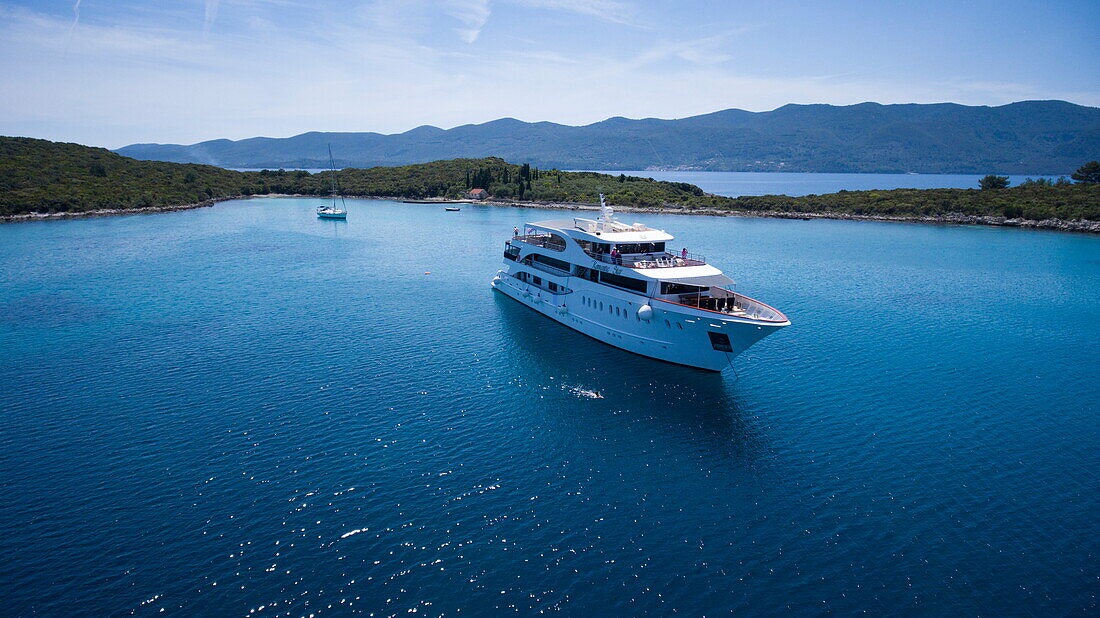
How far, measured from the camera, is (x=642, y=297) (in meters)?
33.1

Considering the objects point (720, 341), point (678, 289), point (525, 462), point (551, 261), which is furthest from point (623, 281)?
point (525, 462)

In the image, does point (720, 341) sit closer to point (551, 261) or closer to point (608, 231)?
point (608, 231)

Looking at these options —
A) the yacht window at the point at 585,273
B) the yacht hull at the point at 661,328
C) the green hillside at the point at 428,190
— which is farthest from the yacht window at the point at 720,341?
the green hillside at the point at 428,190

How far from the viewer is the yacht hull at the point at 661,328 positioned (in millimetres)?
29736

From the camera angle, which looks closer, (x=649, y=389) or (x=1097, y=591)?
(x=1097, y=591)

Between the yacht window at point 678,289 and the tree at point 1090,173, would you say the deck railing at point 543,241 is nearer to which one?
the yacht window at point 678,289

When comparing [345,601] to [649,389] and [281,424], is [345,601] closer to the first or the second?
[281,424]

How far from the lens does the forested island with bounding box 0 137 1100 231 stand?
10031 cm

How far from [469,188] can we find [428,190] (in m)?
12.6

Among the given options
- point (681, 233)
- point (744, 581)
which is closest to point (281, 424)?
point (744, 581)

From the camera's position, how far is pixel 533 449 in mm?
23875

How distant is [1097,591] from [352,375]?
1302 inches

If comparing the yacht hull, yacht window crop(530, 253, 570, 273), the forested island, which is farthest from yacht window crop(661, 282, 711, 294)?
the forested island

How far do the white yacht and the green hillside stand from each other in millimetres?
96952
